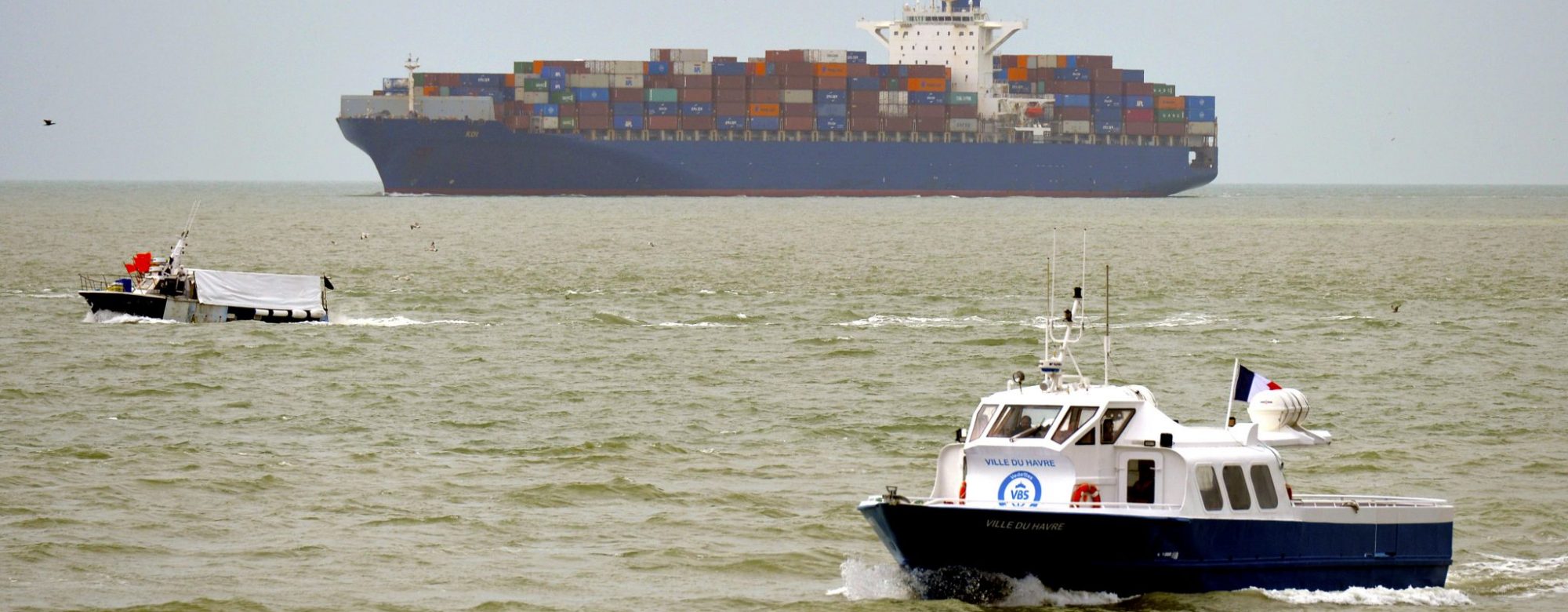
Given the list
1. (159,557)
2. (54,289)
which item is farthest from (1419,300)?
(159,557)

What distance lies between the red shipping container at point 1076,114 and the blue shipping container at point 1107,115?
431mm

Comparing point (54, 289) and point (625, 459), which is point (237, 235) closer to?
point (54, 289)

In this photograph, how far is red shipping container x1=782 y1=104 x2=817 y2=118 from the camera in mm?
172750

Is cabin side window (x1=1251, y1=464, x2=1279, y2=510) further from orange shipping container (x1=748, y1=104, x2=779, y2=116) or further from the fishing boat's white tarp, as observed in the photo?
orange shipping container (x1=748, y1=104, x2=779, y2=116)

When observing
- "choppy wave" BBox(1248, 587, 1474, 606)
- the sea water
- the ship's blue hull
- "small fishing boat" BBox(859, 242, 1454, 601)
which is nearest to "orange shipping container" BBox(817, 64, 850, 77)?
the ship's blue hull

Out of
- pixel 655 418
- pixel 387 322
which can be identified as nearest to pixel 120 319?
pixel 387 322

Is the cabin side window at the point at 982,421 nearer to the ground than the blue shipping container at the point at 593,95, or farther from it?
nearer to the ground

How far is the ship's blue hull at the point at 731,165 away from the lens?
168 metres

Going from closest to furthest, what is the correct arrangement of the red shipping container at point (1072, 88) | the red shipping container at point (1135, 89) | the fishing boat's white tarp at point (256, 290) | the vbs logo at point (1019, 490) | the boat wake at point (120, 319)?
the vbs logo at point (1019, 490)
the boat wake at point (120, 319)
the fishing boat's white tarp at point (256, 290)
the red shipping container at point (1072, 88)
the red shipping container at point (1135, 89)

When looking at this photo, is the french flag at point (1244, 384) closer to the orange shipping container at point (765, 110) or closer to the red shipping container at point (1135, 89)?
the orange shipping container at point (765, 110)

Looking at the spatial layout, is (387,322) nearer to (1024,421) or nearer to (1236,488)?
(1024,421)

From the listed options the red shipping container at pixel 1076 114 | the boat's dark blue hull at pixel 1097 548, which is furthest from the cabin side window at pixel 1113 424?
the red shipping container at pixel 1076 114

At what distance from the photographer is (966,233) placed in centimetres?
10881

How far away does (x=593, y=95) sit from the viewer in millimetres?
170125
